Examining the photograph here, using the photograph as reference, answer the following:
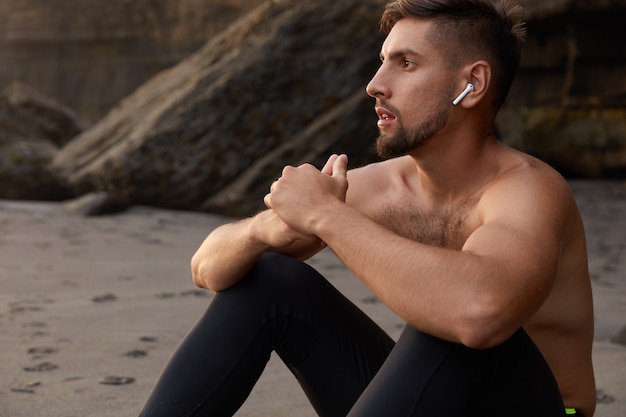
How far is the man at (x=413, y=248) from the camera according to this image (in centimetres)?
188

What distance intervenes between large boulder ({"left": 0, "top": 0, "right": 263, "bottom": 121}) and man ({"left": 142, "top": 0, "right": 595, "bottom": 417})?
16540 mm

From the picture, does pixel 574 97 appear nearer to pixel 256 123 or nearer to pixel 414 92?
pixel 256 123

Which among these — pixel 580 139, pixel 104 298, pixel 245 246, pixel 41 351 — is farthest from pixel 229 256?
pixel 580 139

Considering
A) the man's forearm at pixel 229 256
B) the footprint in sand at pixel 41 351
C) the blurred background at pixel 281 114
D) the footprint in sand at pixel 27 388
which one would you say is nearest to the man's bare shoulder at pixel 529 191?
the man's forearm at pixel 229 256

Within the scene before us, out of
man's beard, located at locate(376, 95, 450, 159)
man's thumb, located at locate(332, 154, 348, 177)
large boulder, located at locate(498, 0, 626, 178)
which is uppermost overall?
man's beard, located at locate(376, 95, 450, 159)

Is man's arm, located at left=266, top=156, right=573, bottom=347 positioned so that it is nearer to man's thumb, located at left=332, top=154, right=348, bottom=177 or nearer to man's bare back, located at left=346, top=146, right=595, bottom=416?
man's bare back, located at left=346, top=146, right=595, bottom=416

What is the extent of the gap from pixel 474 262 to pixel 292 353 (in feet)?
1.90

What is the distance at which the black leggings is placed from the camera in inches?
74.0

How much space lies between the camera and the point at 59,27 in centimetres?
1964

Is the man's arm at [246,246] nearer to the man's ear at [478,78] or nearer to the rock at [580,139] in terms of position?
the man's ear at [478,78]

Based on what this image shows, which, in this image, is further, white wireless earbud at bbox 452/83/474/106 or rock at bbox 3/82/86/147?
rock at bbox 3/82/86/147

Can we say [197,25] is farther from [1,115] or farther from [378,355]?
[378,355]

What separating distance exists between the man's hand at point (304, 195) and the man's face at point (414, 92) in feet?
0.47

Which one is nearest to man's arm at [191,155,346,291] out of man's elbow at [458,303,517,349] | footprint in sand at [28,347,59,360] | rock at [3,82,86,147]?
man's elbow at [458,303,517,349]
